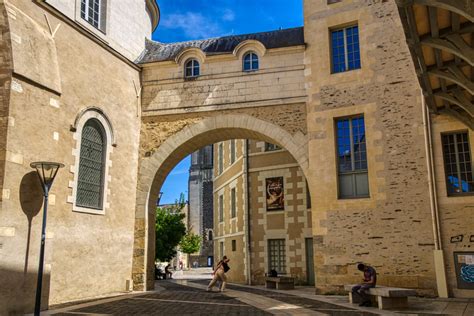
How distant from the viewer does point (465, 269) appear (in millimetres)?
9477

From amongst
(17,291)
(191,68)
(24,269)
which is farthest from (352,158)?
(17,291)

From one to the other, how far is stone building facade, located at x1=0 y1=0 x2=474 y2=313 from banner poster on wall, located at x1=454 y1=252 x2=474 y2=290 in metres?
0.03

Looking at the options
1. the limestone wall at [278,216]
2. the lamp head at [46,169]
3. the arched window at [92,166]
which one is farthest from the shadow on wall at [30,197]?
the limestone wall at [278,216]

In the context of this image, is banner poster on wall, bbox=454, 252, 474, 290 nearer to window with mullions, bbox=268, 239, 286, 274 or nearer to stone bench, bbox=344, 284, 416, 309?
stone bench, bbox=344, 284, 416, 309

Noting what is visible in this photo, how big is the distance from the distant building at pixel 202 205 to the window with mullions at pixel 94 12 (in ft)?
112

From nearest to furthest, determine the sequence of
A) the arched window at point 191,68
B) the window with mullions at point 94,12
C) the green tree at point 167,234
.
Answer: the window with mullions at point 94,12
the arched window at point 191,68
the green tree at point 167,234

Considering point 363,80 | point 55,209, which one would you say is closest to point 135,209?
point 55,209

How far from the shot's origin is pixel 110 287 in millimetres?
11125

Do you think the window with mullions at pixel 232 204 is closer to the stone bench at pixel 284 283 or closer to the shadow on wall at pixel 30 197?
the stone bench at pixel 284 283

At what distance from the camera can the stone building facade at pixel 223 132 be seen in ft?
27.5

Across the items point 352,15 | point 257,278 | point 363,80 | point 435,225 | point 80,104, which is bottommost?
point 257,278

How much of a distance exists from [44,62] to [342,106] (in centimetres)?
694

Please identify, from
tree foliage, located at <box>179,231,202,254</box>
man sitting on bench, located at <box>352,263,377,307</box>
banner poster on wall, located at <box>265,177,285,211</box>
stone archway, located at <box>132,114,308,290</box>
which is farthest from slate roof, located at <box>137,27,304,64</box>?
tree foliage, located at <box>179,231,202,254</box>

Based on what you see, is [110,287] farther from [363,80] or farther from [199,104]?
[363,80]
